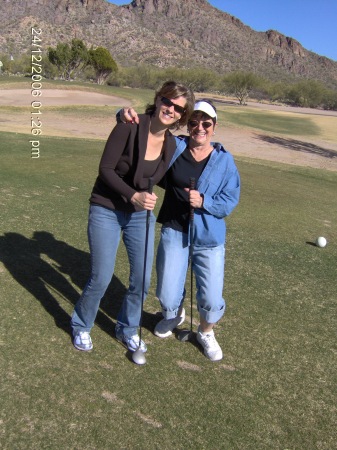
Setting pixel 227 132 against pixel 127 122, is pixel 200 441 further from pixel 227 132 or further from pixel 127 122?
pixel 227 132

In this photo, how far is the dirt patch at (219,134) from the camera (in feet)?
70.8

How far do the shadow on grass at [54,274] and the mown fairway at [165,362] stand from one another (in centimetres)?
2

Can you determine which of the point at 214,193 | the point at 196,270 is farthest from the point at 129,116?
the point at 196,270

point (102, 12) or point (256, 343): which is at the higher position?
point (102, 12)

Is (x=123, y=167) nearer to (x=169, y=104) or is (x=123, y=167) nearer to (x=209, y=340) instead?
(x=169, y=104)

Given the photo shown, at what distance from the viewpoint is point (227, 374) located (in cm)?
362

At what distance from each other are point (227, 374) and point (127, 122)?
6.62ft

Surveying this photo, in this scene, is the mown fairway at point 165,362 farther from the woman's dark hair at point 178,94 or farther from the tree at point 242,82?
the tree at point 242,82

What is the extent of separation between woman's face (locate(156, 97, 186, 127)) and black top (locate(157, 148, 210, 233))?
40 cm

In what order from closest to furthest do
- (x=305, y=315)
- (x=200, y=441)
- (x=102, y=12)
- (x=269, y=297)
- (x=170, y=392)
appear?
(x=200, y=441) < (x=170, y=392) < (x=305, y=315) < (x=269, y=297) < (x=102, y=12)

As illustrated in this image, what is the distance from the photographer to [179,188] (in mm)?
3730

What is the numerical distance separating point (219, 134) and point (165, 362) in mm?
26645

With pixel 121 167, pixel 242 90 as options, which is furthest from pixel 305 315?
pixel 242 90

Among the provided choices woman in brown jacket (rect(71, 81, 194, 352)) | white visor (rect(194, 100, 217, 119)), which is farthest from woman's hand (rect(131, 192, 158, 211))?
white visor (rect(194, 100, 217, 119))
